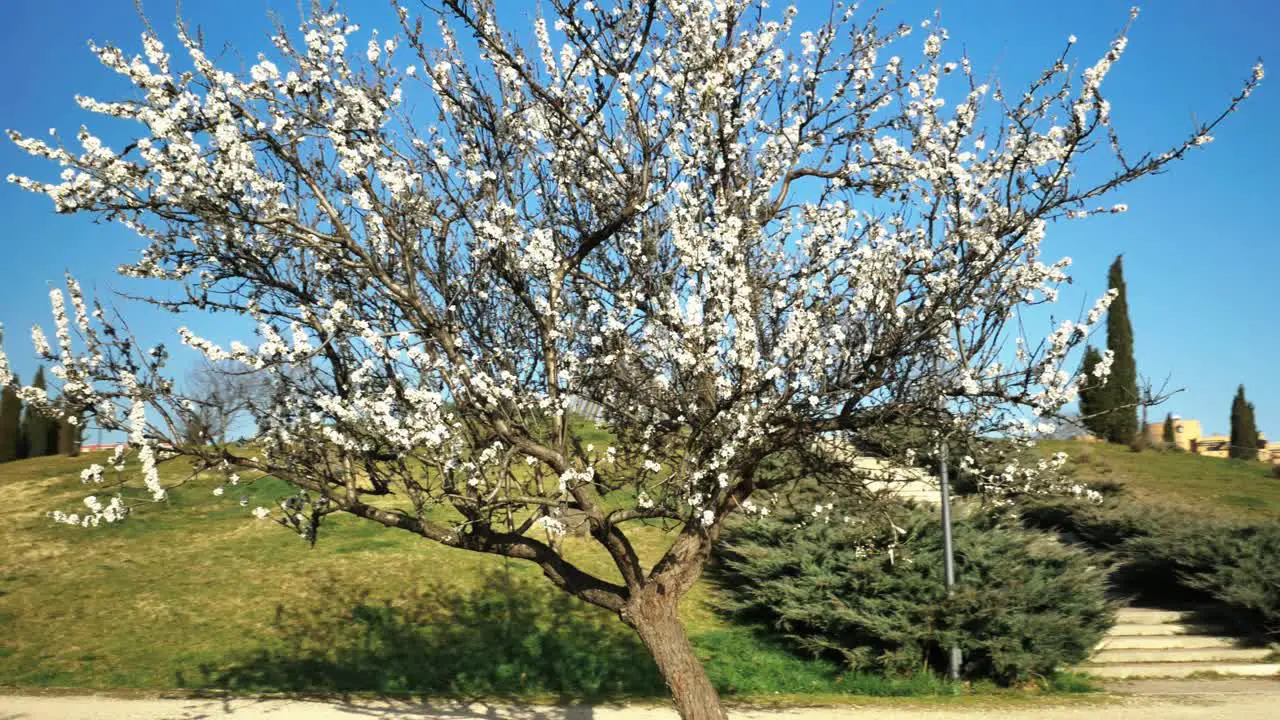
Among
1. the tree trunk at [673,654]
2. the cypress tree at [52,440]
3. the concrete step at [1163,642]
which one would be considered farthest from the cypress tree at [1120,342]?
the cypress tree at [52,440]

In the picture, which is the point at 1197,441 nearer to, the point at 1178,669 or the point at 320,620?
the point at 1178,669

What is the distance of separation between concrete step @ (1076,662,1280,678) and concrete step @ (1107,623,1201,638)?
1.04 metres

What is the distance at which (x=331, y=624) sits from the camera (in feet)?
45.7

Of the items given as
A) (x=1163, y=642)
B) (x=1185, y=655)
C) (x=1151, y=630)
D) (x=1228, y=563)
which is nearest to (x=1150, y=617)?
(x=1151, y=630)

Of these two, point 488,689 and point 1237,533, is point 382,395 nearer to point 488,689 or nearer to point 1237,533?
point 488,689

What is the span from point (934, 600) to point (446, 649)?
660 cm

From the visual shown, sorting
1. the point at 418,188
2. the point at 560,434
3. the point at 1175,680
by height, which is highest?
the point at 418,188

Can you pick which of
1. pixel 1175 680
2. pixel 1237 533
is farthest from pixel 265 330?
pixel 1237 533

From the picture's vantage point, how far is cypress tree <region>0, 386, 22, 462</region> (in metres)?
33.0

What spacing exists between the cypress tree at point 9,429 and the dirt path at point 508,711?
84.6 ft

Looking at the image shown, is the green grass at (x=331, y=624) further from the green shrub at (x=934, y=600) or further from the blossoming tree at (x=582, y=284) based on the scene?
the blossoming tree at (x=582, y=284)

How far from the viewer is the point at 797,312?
6.37 metres

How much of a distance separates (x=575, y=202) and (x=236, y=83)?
2.64 metres

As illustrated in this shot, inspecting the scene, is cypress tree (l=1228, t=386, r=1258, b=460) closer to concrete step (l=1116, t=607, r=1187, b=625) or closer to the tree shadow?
concrete step (l=1116, t=607, r=1187, b=625)
